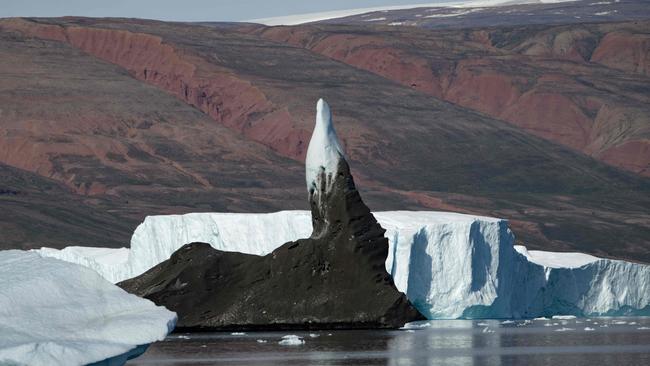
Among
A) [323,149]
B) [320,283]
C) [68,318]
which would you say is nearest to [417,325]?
[320,283]

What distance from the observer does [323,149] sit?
154 ft

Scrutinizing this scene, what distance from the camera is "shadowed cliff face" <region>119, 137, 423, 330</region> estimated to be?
46.5 metres

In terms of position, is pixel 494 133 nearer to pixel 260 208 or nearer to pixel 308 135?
pixel 308 135

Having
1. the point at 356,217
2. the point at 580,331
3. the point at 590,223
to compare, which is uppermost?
the point at 356,217

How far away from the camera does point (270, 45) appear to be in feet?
614

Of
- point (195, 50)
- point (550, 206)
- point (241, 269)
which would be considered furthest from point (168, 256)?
point (195, 50)

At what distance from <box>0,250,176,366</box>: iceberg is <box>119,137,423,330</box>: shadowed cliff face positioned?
24.1m

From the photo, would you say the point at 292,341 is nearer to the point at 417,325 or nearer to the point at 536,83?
the point at 417,325

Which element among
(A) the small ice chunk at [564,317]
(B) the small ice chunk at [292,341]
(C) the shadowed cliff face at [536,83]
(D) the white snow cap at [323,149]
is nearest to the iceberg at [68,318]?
(B) the small ice chunk at [292,341]

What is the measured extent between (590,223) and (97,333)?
116505 mm

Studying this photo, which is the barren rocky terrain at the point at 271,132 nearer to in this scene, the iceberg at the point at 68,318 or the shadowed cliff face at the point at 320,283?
the shadowed cliff face at the point at 320,283

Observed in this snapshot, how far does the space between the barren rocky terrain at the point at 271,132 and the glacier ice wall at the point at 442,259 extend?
61233mm

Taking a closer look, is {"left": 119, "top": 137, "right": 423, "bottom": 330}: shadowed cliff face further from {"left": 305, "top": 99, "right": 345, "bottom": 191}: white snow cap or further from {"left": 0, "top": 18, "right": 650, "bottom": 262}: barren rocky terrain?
{"left": 0, "top": 18, "right": 650, "bottom": 262}: barren rocky terrain

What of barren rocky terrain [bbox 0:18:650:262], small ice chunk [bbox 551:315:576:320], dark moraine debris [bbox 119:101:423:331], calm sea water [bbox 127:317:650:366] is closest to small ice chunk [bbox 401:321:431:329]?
calm sea water [bbox 127:317:650:366]
